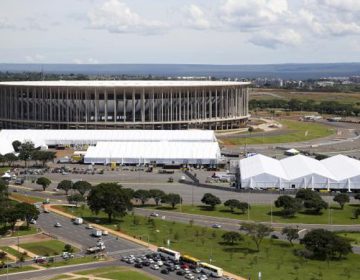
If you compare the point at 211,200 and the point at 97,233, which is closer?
the point at 97,233

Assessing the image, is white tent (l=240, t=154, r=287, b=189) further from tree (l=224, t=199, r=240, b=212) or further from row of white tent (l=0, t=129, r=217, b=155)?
row of white tent (l=0, t=129, r=217, b=155)

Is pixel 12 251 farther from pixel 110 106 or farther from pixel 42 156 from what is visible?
pixel 110 106

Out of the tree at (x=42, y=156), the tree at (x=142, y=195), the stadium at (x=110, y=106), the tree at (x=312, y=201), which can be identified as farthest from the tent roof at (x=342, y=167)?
the stadium at (x=110, y=106)

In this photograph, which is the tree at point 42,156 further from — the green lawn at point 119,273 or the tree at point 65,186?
the green lawn at point 119,273

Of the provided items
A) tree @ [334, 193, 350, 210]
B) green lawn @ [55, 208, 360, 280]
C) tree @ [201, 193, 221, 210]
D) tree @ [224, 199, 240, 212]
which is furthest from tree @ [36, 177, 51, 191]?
tree @ [334, 193, 350, 210]

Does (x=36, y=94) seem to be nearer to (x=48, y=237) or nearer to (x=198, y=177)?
(x=198, y=177)

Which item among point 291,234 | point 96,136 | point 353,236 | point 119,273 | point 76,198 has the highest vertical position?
point 96,136

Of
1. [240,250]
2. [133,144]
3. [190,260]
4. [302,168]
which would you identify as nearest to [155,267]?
[190,260]
